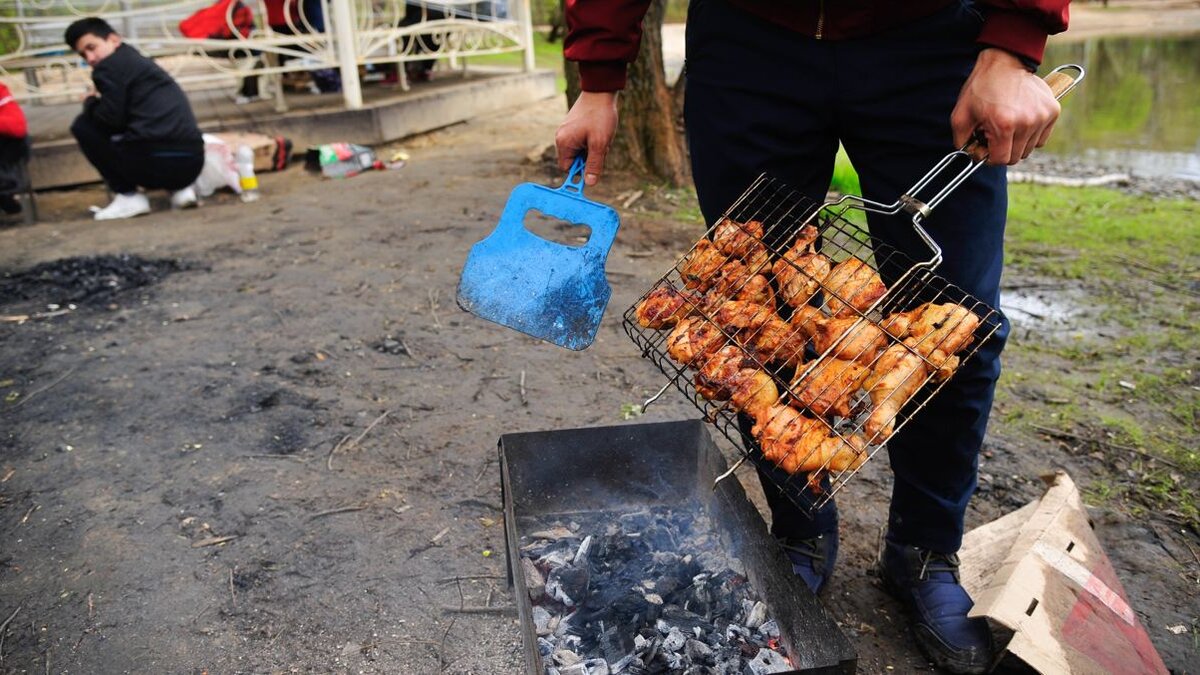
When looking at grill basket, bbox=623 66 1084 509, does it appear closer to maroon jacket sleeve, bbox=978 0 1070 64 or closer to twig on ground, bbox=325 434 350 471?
maroon jacket sleeve, bbox=978 0 1070 64

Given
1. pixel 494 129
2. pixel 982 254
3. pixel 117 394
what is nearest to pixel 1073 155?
pixel 494 129

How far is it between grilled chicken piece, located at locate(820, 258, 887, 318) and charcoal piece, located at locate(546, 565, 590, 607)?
45.0 inches

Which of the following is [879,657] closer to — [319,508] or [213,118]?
[319,508]

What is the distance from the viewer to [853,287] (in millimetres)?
2160

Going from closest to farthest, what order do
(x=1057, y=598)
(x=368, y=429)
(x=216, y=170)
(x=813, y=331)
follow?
(x=813, y=331)
(x=1057, y=598)
(x=368, y=429)
(x=216, y=170)

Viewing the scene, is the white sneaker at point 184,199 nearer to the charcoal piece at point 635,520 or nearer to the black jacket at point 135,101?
the black jacket at point 135,101

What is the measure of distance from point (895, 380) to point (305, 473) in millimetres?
2802

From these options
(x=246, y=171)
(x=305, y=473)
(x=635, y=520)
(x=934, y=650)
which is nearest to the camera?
(x=934, y=650)

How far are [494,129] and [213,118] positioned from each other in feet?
12.0

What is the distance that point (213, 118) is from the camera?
33.1 ft

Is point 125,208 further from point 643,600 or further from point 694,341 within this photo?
point 694,341


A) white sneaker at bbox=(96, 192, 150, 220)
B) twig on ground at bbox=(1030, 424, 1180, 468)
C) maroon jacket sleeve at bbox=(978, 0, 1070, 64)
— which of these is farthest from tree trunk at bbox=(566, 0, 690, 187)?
maroon jacket sleeve at bbox=(978, 0, 1070, 64)

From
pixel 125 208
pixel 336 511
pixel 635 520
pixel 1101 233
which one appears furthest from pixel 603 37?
pixel 125 208

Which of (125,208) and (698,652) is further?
(125,208)
